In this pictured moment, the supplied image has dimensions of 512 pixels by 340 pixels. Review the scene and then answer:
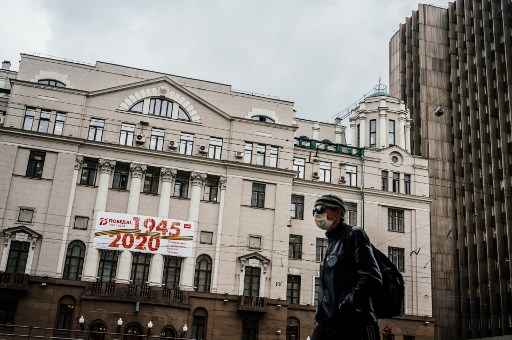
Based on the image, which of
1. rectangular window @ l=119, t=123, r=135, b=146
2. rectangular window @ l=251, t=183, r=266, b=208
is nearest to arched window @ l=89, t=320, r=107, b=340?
rectangular window @ l=119, t=123, r=135, b=146

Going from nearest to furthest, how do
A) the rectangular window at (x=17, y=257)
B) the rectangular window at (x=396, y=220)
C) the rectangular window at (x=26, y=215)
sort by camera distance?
the rectangular window at (x=17, y=257) → the rectangular window at (x=26, y=215) → the rectangular window at (x=396, y=220)

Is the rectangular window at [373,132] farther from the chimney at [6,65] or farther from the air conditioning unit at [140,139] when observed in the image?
the chimney at [6,65]

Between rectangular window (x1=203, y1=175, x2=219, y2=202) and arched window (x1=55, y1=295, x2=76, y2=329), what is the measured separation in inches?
507

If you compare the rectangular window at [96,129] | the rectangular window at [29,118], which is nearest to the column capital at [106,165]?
the rectangular window at [96,129]

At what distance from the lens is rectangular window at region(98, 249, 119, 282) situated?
4466 centimetres

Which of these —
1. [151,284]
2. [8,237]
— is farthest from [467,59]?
[8,237]

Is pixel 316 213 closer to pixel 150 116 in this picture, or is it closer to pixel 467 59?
pixel 150 116

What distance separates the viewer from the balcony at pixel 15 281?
41.8 metres

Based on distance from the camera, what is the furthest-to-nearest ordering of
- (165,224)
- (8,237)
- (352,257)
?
(165,224), (8,237), (352,257)

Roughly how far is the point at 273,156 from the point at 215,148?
5.05m

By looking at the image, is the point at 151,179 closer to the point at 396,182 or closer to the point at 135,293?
the point at 135,293

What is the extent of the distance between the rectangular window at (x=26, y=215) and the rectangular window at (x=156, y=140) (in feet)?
34.5

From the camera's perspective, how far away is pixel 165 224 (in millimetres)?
46688

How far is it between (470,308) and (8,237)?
57.9m
